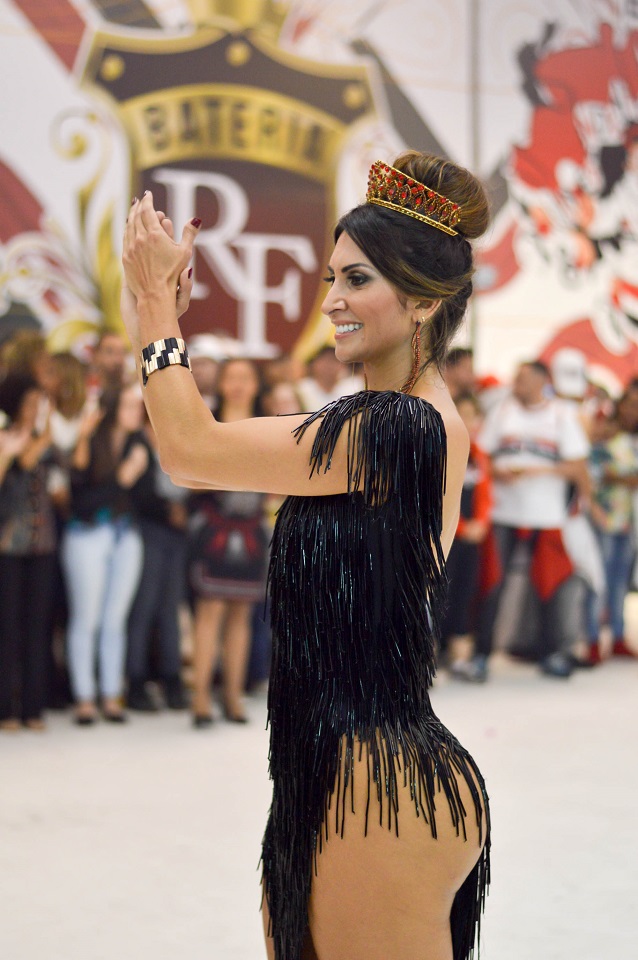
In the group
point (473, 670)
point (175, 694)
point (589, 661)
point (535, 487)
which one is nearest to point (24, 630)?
point (175, 694)

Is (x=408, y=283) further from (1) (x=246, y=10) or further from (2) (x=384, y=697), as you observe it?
(1) (x=246, y=10)

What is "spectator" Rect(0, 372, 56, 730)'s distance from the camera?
4285 mm

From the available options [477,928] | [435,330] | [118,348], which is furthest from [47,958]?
[118,348]

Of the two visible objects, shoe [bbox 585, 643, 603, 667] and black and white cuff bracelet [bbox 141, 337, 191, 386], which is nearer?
black and white cuff bracelet [bbox 141, 337, 191, 386]

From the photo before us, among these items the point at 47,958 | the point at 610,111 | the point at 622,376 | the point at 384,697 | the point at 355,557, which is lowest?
the point at 47,958

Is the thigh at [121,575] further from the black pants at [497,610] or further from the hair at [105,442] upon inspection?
the black pants at [497,610]

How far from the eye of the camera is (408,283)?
133cm

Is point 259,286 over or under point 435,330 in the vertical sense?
over

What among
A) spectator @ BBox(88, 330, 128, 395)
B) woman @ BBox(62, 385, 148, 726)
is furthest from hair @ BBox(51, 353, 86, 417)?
spectator @ BBox(88, 330, 128, 395)

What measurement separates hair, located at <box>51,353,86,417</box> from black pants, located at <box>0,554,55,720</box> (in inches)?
26.6

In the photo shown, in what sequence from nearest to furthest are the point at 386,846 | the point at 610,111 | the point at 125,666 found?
1. the point at 386,846
2. the point at 125,666
3. the point at 610,111

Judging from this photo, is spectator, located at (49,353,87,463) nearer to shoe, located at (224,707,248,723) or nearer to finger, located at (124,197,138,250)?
shoe, located at (224,707,248,723)

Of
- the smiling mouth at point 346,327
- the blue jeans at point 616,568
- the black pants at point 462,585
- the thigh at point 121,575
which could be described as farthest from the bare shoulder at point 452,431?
the blue jeans at point 616,568

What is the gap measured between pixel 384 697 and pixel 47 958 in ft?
5.33
